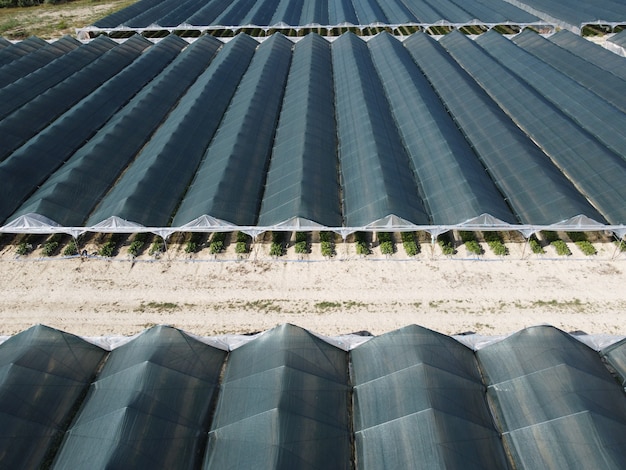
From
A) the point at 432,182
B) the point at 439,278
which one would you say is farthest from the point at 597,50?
the point at 439,278

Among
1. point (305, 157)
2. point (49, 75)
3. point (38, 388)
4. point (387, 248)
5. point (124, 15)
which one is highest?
point (124, 15)

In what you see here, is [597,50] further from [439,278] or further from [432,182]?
[439,278]

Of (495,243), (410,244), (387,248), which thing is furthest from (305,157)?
(495,243)

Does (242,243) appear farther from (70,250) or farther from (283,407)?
(283,407)

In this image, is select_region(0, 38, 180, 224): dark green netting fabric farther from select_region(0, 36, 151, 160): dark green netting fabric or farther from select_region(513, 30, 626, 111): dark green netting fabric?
select_region(513, 30, 626, 111): dark green netting fabric

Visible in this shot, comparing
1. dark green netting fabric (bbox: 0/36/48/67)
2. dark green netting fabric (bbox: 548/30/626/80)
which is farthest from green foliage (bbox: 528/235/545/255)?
dark green netting fabric (bbox: 0/36/48/67)

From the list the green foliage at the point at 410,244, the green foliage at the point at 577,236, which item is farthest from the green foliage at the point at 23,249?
the green foliage at the point at 577,236
